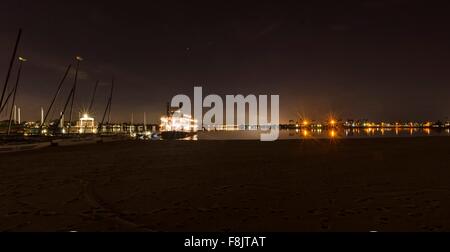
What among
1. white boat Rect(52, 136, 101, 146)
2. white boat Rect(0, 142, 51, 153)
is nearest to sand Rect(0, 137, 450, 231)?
white boat Rect(0, 142, 51, 153)

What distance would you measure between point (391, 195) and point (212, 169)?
7.62m

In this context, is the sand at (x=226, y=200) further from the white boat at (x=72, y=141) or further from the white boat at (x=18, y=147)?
the white boat at (x=72, y=141)

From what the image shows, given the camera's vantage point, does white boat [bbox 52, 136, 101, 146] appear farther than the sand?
Yes

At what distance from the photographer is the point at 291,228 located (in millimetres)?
5832

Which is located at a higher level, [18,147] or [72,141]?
[72,141]

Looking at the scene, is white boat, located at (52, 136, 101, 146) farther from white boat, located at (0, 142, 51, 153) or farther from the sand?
the sand

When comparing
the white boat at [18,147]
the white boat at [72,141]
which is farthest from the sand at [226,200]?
the white boat at [72,141]

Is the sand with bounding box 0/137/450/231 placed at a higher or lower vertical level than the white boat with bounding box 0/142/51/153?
lower

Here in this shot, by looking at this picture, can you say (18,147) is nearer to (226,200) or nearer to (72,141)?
(72,141)

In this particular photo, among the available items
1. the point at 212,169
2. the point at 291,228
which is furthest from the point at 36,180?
the point at 291,228

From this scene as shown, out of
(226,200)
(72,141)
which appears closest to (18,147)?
(72,141)

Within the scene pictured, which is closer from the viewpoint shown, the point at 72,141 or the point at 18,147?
the point at 18,147

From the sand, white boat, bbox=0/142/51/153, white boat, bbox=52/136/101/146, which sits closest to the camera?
the sand
